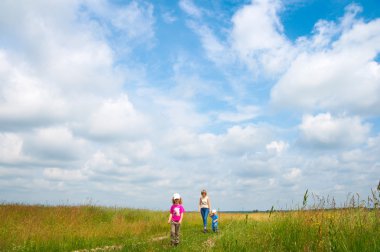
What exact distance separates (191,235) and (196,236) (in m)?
0.79

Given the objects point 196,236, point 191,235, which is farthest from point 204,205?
point 196,236

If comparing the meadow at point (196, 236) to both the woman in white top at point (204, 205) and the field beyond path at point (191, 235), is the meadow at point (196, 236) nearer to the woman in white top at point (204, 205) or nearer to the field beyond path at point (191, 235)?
the field beyond path at point (191, 235)

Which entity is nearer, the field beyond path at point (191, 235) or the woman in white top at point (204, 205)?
the field beyond path at point (191, 235)

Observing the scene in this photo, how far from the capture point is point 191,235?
17.6 m

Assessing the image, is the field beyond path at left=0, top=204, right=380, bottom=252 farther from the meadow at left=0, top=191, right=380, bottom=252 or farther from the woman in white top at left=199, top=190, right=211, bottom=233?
the woman in white top at left=199, top=190, right=211, bottom=233

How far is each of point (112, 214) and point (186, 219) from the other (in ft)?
19.2

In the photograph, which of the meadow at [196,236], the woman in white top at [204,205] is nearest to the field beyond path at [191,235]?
the meadow at [196,236]

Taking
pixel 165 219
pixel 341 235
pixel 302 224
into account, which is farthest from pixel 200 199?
pixel 341 235

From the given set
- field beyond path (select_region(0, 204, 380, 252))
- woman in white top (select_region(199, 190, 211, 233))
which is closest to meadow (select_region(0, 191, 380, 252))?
field beyond path (select_region(0, 204, 380, 252))

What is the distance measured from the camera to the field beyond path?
7.04 m

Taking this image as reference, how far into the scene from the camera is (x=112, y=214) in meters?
24.4

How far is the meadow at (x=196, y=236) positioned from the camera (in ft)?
23.1

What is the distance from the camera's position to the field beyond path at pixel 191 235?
277 inches

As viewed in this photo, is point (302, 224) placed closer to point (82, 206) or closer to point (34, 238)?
point (34, 238)
